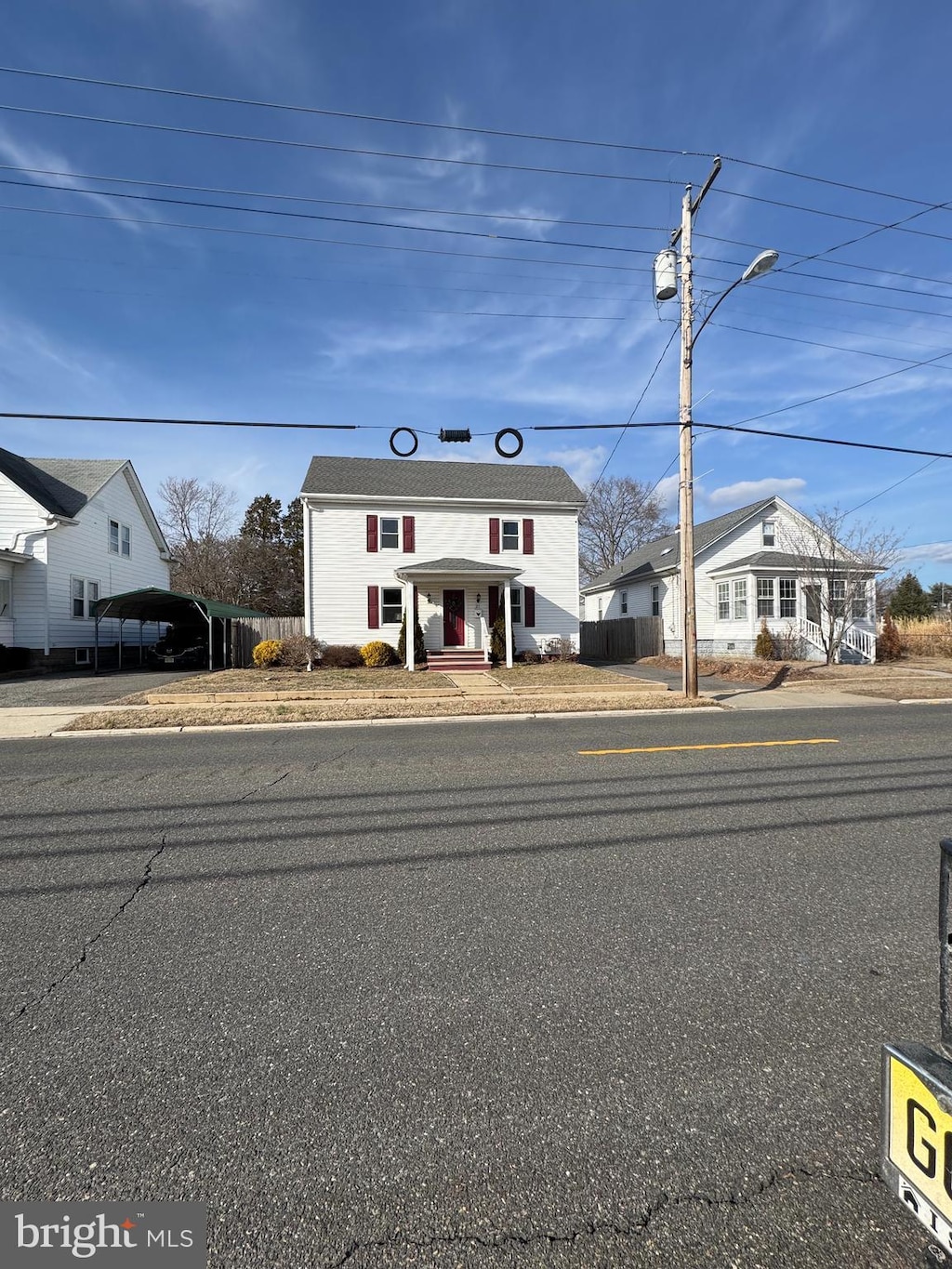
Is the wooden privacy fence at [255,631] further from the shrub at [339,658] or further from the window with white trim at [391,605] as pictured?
the window with white trim at [391,605]

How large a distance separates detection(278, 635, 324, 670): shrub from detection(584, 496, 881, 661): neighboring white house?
14.3m

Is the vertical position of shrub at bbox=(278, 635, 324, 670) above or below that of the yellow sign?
above

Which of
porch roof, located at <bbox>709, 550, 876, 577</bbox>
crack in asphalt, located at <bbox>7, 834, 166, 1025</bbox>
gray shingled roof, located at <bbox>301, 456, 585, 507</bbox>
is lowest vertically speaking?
crack in asphalt, located at <bbox>7, 834, 166, 1025</bbox>

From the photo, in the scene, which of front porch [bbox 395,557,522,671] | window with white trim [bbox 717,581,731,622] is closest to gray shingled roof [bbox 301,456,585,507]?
front porch [bbox 395,557,522,671]

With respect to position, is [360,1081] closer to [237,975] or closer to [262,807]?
[237,975]

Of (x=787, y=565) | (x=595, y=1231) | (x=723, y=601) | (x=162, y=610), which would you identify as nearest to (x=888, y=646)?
(x=787, y=565)

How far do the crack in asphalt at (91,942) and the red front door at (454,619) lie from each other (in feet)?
56.8

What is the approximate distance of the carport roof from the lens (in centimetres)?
1975

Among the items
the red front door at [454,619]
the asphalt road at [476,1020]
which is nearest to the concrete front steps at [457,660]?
the red front door at [454,619]

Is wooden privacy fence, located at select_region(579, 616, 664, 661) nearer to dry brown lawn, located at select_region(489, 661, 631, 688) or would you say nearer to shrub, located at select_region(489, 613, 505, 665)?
dry brown lawn, located at select_region(489, 661, 631, 688)

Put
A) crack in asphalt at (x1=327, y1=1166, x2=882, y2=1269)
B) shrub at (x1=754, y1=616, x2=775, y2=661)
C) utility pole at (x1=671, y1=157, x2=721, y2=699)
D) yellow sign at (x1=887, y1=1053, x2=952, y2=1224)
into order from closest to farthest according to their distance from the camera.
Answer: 1. yellow sign at (x1=887, y1=1053, x2=952, y2=1224)
2. crack in asphalt at (x1=327, y1=1166, x2=882, y2=1269)
3. utility pole at (x1=671, y1=157, x2=721, y2=699)
4. shrub at (x1=754, y1=616, x2=775, y2=661)

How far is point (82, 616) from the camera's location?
22.7m

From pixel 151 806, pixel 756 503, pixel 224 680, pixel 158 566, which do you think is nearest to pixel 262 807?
pixel 151 806

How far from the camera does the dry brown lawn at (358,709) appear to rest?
10742 millimetres
